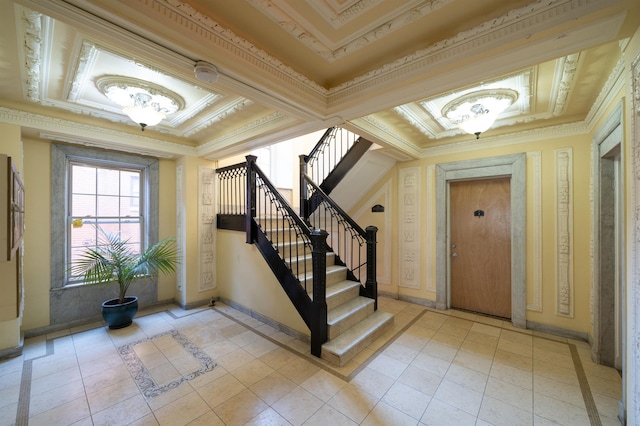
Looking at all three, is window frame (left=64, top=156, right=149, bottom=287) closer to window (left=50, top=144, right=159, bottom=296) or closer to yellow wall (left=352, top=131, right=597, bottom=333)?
window (left=50, top=144, right=159, bottom=296)

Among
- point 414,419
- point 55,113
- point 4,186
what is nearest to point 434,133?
point 414,419

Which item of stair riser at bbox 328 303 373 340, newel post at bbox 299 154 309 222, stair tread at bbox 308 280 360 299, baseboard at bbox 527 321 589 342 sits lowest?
baseboard at bbox 527 321 589 342

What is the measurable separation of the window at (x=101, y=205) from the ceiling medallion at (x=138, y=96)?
1.79 metres

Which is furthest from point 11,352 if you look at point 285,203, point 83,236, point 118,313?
point 285,203

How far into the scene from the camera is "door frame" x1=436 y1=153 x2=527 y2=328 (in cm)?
340

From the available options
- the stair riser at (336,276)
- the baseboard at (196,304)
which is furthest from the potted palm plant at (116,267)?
the stair riser at (336,276)

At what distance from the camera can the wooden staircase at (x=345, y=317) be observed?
262 cm

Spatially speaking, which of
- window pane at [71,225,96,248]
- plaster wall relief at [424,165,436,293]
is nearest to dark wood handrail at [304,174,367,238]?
plaster wall relief at [424,165,436,293]

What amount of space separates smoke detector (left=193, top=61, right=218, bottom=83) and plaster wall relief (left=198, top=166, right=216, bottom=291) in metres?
2.88

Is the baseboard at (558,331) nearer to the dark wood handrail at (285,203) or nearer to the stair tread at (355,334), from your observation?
the stair tread at (355,334)

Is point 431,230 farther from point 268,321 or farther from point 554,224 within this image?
point 268,321

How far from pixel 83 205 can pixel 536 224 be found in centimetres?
631

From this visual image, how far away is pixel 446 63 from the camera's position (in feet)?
5.49

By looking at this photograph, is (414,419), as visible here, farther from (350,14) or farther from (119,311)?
(119,311)
